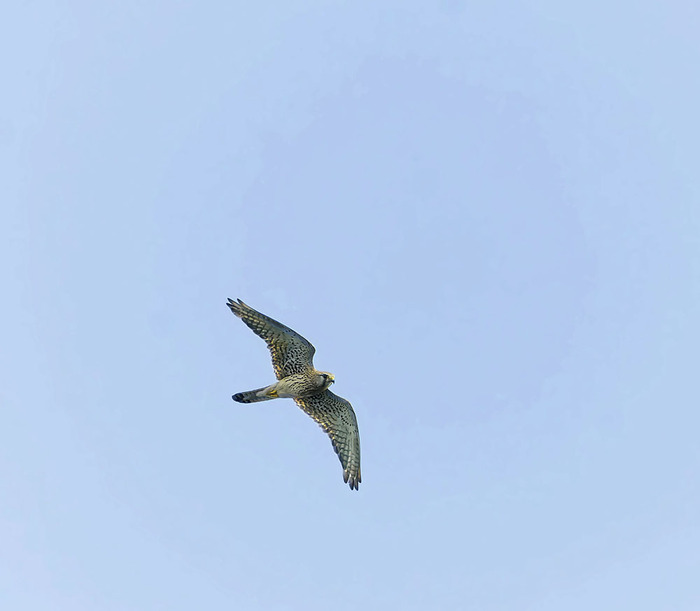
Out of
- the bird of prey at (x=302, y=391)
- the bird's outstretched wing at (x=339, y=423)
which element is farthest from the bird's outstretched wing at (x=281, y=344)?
the bird's outstretched wing at (x=339, y=423)

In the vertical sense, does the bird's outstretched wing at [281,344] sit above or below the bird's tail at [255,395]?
above

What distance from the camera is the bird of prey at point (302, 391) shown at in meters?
26.8

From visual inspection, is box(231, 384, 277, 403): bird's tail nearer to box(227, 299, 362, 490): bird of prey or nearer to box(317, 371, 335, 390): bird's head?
box(227, 299, 362, 490): bird of prey

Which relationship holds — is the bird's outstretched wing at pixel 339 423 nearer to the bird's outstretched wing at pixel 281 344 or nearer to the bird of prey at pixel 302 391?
the bird of prey at pixel 302 391

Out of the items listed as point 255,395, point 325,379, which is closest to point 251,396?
point 255,395

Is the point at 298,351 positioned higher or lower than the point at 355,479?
higher

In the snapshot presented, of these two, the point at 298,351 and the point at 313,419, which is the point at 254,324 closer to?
the point at 298,351

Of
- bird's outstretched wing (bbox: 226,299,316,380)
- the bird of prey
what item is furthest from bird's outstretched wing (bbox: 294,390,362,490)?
bird's outstretched wing (bbox: 226,299,316,380)

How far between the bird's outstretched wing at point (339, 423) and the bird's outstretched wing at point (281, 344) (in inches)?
49.5

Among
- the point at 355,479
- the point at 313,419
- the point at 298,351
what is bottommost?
the point at 355,479

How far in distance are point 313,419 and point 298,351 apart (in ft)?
8.84

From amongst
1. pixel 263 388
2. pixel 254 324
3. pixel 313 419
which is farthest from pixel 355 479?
pixel 254 324

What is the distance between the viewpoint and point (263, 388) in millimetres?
26938

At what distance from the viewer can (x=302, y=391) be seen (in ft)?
88.0
